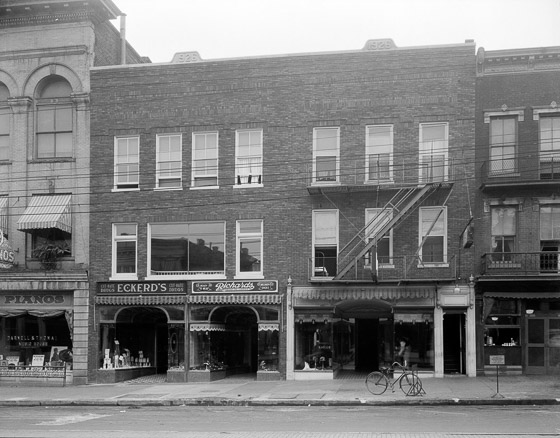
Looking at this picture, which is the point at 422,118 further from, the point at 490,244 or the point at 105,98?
the point at 105,98

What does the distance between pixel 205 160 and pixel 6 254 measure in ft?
26.3

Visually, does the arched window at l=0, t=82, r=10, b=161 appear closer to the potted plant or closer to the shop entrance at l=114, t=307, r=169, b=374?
the potted plant

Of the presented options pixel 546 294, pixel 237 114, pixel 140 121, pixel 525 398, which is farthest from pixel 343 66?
pixel 525 398

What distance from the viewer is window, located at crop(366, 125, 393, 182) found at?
2767 cm

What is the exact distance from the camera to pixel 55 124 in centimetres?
3023

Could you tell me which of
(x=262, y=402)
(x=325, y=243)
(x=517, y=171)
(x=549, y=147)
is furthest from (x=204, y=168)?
(x=549, y=147)

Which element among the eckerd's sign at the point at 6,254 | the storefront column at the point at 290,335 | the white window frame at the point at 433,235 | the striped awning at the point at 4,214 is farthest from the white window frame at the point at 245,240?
the striped awning at the point at 4,214

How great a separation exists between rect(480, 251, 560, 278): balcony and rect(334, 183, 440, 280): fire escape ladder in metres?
3.04

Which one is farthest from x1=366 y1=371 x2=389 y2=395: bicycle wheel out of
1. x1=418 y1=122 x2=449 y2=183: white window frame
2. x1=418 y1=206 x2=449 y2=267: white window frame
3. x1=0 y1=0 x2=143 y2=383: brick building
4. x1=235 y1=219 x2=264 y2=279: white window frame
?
x1=0 y1=0 x2=143 y2=383: brick building

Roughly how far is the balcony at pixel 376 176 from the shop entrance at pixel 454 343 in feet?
15.8

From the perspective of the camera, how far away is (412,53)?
27.8m

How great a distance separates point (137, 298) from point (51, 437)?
13919 millimetres

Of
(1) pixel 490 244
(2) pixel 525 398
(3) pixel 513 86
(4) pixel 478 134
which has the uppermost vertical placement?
(3) pixel 513 86

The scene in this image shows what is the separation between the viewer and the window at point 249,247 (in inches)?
1125
